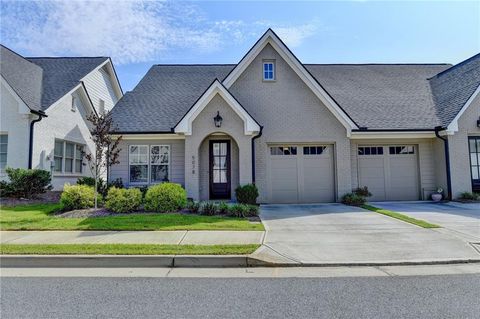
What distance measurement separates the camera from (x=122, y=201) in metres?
10.8

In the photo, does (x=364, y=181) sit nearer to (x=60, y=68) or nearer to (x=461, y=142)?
(x=461, y=142)

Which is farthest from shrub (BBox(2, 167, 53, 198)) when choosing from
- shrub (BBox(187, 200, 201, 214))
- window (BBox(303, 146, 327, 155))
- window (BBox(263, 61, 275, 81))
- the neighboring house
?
window (BBox(303, 146, 327, 155))

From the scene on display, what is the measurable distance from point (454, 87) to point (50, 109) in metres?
20.3

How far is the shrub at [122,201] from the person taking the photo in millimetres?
10805

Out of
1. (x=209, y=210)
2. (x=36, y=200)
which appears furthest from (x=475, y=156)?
(x=36, y=200)

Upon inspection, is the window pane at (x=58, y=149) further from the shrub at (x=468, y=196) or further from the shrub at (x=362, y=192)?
the shrub at (x=468, y=196)

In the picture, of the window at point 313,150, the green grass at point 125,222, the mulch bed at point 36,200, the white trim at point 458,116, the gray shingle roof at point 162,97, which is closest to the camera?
the green grass at point 125,222

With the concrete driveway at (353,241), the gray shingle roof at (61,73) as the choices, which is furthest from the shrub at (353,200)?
the gray shingle roof at (61,73)

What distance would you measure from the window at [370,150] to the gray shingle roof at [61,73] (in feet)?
50.6

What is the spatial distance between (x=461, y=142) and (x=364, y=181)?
180 inches

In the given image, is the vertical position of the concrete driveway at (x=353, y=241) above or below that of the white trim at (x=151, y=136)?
below

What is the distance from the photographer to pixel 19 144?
14406 mm

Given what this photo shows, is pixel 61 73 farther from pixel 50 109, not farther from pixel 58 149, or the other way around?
pixel 58 149

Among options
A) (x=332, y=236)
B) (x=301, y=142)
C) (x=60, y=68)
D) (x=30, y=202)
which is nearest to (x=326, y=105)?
(x=301, y=142)
